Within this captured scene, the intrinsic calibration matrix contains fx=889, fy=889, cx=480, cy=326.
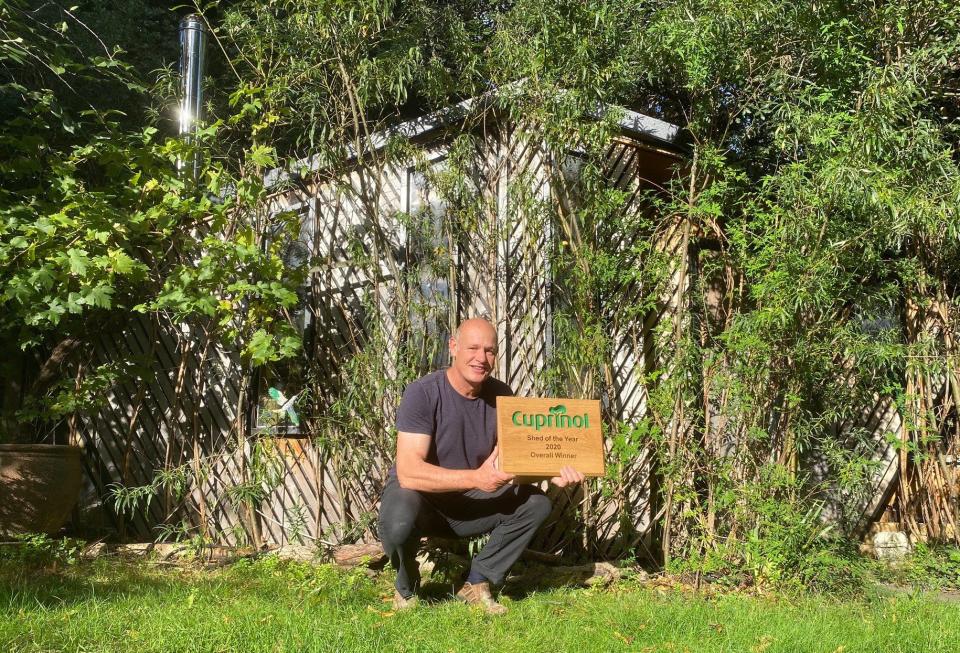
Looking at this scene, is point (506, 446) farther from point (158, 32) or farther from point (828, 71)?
point (158, 32)

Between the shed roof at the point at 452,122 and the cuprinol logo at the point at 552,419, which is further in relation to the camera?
the shed roof at the point at 452,122

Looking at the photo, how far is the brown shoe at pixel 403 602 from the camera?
12.7 ft

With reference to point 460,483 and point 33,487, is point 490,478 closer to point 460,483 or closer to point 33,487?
point 460,483

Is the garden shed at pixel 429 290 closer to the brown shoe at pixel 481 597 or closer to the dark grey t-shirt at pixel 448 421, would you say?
the dark grey t-shirt at pixel 448 421

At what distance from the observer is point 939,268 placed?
17.2ft

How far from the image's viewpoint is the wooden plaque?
3840 millimetres

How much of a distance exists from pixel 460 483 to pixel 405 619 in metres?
0.62

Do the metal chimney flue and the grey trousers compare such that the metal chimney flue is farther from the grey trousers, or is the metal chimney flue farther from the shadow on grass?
the grey trousers

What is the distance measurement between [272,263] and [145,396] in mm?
2579

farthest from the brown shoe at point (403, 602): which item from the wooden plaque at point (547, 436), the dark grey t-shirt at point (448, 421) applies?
the wooden plaque at point (547, 436)

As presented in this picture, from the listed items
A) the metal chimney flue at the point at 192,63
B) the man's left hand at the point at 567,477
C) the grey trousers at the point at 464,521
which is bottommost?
the grey trousers at the point at 464,521

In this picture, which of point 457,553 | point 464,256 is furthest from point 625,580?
point 464,256

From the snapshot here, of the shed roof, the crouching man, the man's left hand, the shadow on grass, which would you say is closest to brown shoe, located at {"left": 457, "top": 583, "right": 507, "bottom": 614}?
the crouching man

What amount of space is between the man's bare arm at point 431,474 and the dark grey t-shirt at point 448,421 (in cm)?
6
